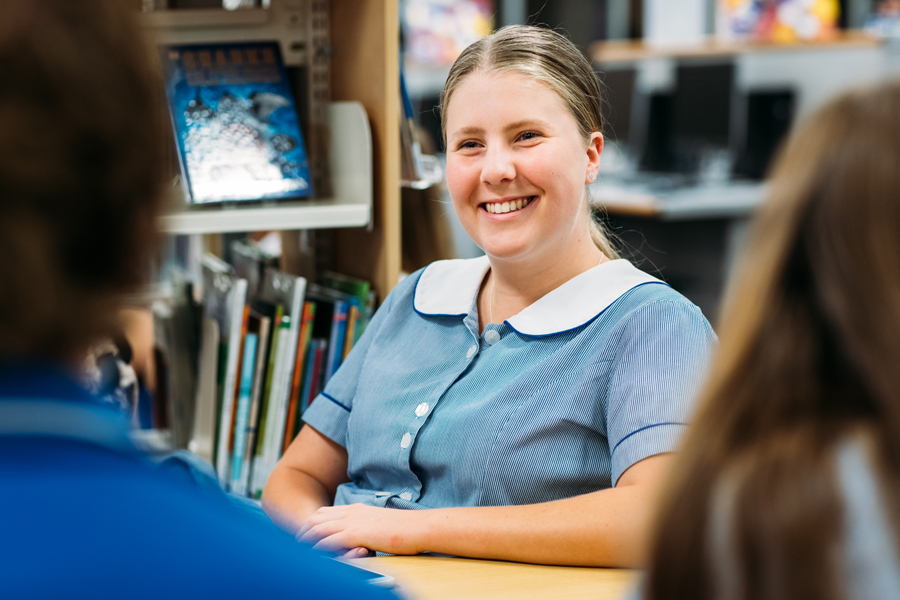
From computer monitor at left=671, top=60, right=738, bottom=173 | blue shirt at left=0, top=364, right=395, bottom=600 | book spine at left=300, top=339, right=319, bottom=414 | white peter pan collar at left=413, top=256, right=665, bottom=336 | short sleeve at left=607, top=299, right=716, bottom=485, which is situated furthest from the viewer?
computer monitor at left=671, top=60, right=738, bottom=173

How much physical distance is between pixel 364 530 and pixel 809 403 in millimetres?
822

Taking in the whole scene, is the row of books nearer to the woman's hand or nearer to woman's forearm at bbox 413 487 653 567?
the woman's hand

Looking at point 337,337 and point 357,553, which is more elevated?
point 337,337

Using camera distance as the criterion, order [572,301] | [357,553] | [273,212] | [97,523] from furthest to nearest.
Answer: [273,212] < [572,301] < [357,553] < [97,523]

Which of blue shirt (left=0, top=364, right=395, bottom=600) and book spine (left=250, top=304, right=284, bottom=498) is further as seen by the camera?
book spine (left=250, top=304, right=284, bottom=498)

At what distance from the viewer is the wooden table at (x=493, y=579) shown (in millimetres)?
1034

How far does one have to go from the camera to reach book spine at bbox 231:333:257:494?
5.66 ft

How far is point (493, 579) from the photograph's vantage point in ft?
3.60

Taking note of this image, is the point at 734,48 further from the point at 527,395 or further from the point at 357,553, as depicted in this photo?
the point at 357,553

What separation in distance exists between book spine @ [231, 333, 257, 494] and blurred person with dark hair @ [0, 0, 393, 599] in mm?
1216

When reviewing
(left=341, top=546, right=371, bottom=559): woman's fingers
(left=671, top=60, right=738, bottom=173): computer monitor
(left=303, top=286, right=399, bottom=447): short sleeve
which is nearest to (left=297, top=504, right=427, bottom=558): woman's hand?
(left=341, top=546, right=371, bottom=559): woman's fingers

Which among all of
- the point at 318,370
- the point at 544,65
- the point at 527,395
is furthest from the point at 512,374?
the point at 318,370

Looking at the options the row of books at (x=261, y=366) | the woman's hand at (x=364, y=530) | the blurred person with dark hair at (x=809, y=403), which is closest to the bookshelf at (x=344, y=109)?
the row of books at (x=261, y=366)

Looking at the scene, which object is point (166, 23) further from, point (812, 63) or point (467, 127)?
point (812, 63)
